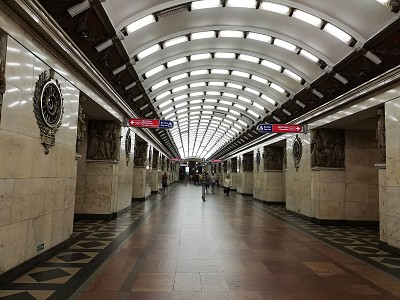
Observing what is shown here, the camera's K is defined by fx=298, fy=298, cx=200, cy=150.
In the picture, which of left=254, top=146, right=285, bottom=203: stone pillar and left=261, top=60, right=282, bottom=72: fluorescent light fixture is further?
left=254, top=146, right=285, bottom=203: stone pillar

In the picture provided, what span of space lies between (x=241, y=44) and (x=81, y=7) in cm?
569

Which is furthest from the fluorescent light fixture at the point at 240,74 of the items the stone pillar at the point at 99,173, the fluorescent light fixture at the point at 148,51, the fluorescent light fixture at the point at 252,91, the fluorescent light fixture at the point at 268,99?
the stone pillar at the point at 99,173

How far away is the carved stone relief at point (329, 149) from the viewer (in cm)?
1045

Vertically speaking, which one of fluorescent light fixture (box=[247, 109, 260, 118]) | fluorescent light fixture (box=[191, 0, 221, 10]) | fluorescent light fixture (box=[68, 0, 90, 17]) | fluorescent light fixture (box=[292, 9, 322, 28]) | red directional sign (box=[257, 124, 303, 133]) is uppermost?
fluorescent light fixture (box=[191, 0, 221, 10])

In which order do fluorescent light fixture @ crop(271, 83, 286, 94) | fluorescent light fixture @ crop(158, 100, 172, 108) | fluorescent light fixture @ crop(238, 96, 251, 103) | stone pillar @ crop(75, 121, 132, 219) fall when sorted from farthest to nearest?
1. fluorescent light fixture @ crop(238, 96, 251, 103)
2. fluorescent light fixture @ crop(158, 100, 172, 108)
3. fluorescent light fixture @ crop(271, 83, 286, 94)
4. stone pillar @ crop(75, 121, 132, 219)

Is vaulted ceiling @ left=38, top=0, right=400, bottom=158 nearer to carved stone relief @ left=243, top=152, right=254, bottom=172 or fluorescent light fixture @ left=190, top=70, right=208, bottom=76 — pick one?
fluorescent light fixture @ left=190, top=70, right=208, bottom=76

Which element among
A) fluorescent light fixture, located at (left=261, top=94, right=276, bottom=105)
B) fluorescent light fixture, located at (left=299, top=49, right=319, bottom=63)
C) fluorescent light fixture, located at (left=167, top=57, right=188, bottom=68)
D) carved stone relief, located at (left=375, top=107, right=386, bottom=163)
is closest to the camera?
carved stone relief, located at (left=375, top=107, right=386, bottom=163)

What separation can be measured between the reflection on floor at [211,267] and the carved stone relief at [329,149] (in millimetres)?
2750

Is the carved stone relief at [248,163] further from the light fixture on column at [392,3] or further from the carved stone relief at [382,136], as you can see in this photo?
the light fixture on column at [392,3]

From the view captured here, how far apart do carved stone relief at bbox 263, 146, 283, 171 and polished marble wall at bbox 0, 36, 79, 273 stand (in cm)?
1290

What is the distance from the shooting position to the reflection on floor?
12.9ft

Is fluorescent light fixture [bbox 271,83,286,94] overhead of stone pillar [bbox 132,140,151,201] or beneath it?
overhead

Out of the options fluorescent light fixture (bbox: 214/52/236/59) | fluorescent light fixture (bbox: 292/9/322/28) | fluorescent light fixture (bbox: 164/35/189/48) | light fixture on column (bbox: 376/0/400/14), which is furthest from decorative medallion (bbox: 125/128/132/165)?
light fixture on column (bbox: 376/0/400/14)

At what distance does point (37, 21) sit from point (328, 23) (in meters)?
6.12
